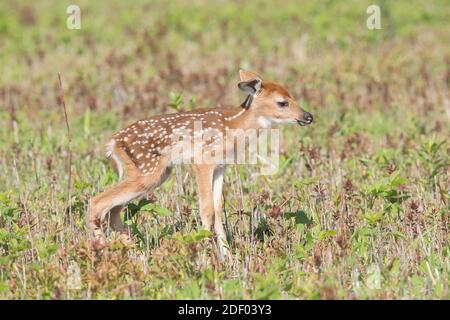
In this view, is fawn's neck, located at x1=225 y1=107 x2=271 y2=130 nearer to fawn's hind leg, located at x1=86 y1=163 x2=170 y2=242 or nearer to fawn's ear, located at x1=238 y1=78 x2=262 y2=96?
fawn's ear, located at x1=238 y1=78 x2=262 y2=96

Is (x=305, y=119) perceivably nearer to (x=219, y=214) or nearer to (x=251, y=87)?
(x=251, y=87)

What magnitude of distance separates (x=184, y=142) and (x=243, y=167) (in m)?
1.98

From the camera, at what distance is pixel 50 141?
11.0m

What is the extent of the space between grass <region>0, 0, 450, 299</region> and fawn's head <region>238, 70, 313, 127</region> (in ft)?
2.00

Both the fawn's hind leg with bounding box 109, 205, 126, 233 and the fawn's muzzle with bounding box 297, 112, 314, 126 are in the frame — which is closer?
the fawn's hind leg with bounding box 109, 205, 126, 233

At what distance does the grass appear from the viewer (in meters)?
6.51

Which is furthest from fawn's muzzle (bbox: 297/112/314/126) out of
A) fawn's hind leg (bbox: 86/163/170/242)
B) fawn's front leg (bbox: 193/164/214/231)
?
fawn's hind leg (bbox: 86/163/170/242)


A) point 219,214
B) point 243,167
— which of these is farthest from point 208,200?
point 243,167

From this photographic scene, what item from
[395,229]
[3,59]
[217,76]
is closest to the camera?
[395,229]

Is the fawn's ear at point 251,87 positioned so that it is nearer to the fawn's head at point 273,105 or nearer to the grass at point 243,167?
the fawn's head at point 273,105

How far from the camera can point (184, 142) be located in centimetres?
781

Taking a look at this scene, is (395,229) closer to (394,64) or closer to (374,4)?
(394,64)
